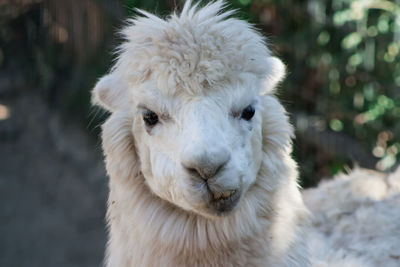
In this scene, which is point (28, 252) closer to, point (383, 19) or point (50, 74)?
point (50, 74)

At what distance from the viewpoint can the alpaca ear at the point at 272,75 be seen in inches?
88.3

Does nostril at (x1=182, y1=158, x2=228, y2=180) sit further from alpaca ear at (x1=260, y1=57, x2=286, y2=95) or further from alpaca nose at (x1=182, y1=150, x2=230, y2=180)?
alpaca ear at (x1=260, y1=57, x2=286, y2=95)

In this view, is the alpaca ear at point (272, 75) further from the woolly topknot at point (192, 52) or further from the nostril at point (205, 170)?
the nostril at point (205, 170)

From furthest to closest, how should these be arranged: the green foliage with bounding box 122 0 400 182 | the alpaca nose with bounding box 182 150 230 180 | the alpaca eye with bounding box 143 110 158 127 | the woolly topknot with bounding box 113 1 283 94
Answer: the green foliage with bounding box 122 0 400 182
the alpaca eye with bounding box 143 110 158 127
the woolly topknot with bounding box 113 1 283 94
the alpaca nose with bounding box 182 150 230 180

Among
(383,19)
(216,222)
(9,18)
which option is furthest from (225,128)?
(9,18)

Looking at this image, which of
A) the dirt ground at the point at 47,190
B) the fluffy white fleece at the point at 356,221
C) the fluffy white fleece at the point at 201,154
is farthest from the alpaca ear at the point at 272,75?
the dirt ground at the point at 47,190

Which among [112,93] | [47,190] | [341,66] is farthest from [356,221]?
[47,190]

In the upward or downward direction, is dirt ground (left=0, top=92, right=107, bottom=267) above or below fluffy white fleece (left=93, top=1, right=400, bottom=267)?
below

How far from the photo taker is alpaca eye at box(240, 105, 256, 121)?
A: 2062 millimetres

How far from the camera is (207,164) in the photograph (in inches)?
68.6

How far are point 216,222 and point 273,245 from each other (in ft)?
0.79

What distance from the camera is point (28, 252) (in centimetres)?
559

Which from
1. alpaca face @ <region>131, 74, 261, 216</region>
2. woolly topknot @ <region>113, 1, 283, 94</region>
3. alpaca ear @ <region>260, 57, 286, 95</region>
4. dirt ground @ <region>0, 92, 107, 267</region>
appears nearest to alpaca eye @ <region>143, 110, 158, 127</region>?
alpaca face @ <region>131, 74, 261, 216</region>

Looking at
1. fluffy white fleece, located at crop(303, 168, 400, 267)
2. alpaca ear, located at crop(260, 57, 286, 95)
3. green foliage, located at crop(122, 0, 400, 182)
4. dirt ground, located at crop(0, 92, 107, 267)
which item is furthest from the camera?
dirt ground, located at crop(0, 92, 107, 267)
